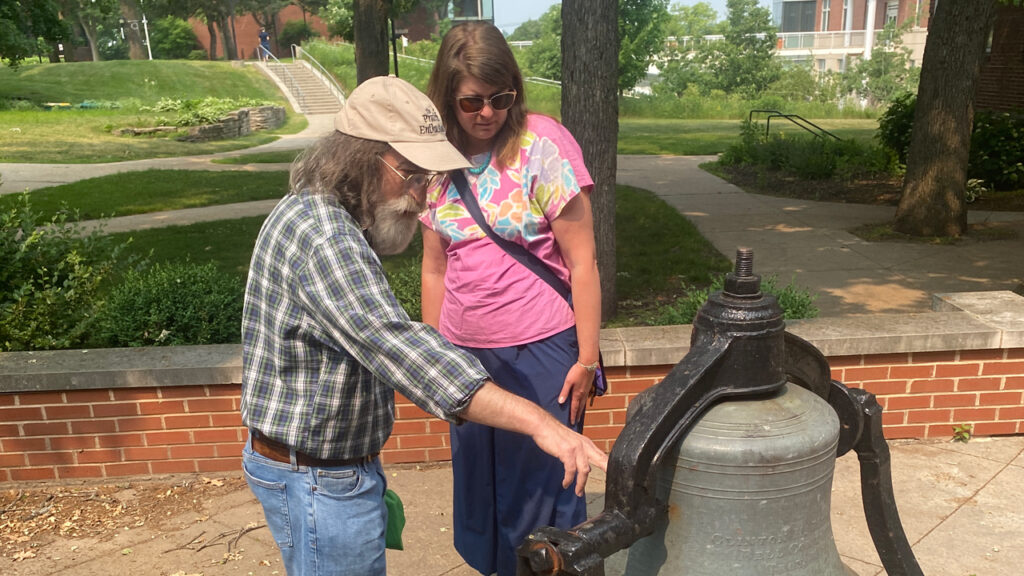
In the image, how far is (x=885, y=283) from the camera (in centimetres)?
699

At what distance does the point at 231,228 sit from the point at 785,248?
572 cm

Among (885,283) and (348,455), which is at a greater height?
(348,455)

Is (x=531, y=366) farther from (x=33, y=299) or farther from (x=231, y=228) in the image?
(x=231, y=228)

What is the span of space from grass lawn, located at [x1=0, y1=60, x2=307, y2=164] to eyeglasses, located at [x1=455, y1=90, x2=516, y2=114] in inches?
646

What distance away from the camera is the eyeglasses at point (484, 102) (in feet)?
8.06

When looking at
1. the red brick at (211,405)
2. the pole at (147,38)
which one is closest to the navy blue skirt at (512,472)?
the red brick at (211,405)

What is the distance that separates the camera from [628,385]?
4090 millimetres

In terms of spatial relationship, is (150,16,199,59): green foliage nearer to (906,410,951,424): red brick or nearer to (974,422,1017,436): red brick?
(906,410,951,424): red brick

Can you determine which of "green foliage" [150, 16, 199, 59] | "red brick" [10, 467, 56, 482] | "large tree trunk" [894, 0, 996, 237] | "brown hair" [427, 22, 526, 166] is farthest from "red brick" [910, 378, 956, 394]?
"green foliage" [150, 16, 199, 59]

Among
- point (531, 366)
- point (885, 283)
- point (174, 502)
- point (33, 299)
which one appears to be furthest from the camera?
point (885, 283)

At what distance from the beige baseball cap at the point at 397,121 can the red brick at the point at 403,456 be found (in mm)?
2551

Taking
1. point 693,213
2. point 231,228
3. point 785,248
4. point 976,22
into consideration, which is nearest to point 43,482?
point 231,228

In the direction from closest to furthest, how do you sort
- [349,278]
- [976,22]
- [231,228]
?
[349,278]
[976,22]
[231,228]

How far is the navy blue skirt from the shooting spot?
257 centimetres
